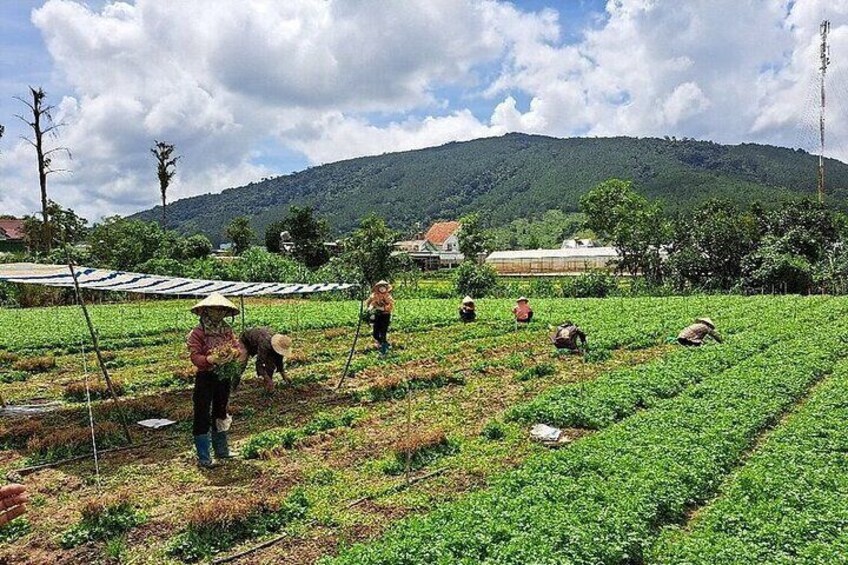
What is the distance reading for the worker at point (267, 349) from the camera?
48.6 ft

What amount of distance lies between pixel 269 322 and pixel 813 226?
44.1 meters

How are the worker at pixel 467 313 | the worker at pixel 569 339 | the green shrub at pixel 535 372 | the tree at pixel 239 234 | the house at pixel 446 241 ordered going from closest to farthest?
the green shrub at pixel 535 372
the worker at pixel 569 339
the worker at pixel 467 313
the tree at pixel 239 234
the house at pixel 446 241

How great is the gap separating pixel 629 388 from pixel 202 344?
885 cm

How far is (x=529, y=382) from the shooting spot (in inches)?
619

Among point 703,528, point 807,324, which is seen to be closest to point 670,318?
point 807,324

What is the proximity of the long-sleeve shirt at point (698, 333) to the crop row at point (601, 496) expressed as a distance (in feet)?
24.8

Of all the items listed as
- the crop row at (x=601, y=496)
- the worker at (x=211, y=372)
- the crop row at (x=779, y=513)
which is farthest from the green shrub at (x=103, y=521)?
the crop row at (x=779, y=513)

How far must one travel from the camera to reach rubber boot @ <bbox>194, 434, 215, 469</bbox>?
9.77 meters

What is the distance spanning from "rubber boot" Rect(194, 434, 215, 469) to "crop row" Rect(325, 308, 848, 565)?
395 cm

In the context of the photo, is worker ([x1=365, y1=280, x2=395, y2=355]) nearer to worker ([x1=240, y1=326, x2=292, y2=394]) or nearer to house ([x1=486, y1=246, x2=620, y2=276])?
worker ([x1=240, y1=326, x2=292, y2=394])

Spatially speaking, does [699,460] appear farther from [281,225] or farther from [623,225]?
[281,225]

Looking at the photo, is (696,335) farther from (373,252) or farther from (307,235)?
(307,235)

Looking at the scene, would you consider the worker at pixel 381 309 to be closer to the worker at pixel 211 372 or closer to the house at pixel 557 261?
the worker at pixel 211 372

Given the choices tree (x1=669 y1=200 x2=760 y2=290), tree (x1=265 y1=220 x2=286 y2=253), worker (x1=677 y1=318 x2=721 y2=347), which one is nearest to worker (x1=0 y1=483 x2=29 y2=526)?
worker (x1=677 y1=318 x2=721 y2=347)
